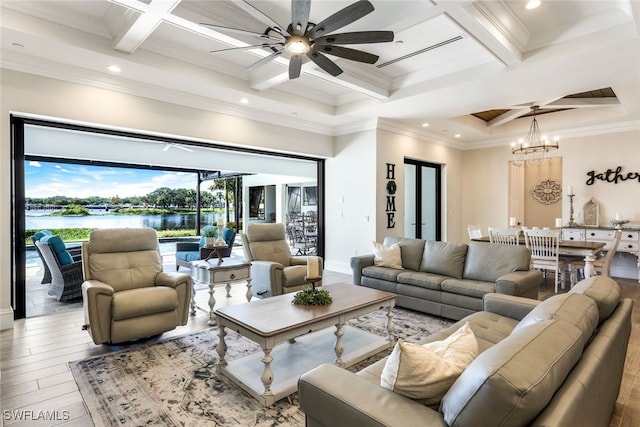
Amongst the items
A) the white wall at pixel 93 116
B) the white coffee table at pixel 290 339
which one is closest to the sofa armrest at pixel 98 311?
the white coffee table at pixel 290 339

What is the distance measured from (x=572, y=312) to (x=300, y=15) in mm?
2402

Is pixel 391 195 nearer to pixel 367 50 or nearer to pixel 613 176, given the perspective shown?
pixel 367 50

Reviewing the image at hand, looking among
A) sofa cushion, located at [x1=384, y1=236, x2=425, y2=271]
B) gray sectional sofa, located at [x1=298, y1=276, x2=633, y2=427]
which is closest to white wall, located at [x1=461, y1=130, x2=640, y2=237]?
sofa cushion, located at [x1=384, y1=236, x2=425, y2=271]

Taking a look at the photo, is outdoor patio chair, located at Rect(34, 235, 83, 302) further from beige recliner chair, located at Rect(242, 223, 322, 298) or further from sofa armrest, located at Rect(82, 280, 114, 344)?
beige recliner chair, located at Rect(242, 223, 322, 298)

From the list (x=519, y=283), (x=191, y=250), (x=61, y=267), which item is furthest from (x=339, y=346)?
(x=191, y=250)

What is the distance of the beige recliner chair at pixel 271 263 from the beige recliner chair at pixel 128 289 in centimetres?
103

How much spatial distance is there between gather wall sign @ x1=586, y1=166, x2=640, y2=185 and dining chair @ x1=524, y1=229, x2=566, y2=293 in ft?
8.23

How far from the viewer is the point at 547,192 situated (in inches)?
327

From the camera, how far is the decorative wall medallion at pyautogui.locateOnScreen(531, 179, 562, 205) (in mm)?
8156

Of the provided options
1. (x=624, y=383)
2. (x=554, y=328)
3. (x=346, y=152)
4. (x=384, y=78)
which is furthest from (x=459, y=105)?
(x=554, y=328)

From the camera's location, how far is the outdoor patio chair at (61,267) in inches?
176

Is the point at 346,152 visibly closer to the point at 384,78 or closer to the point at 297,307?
the point at 384,78

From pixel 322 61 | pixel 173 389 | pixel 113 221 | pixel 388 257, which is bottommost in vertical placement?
pixel 173 389

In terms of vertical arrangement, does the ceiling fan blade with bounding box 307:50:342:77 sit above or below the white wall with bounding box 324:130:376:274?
above
